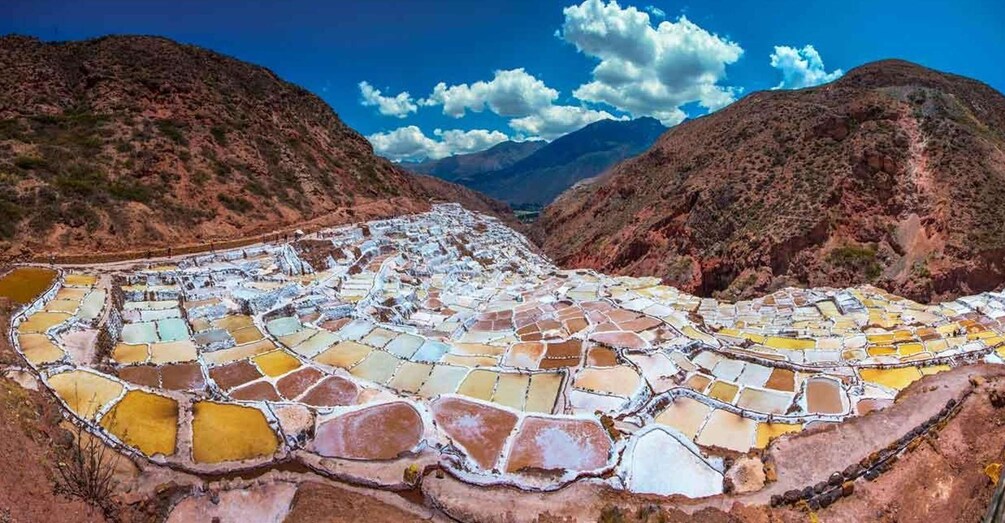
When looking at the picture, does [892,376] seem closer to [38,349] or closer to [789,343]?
[789,343]

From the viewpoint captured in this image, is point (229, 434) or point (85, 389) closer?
point (229, 434)

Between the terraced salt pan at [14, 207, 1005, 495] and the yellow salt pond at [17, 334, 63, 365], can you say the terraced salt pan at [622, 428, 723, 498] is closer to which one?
the terraced salt pan at [14, 207, 1005, 495]

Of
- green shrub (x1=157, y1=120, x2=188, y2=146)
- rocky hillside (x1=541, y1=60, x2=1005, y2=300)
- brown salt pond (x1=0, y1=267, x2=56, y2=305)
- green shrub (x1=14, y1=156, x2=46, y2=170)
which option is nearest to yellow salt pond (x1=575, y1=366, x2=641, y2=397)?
brown salt pond (x1=0, y1=267, x2=56, y2=305)

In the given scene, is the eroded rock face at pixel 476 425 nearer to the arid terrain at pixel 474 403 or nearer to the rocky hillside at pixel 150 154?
the arid terrain at pixel 474 403

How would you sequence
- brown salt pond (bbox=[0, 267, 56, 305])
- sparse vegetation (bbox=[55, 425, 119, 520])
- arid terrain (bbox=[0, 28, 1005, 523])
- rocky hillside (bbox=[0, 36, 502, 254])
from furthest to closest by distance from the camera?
rocky hillside (bbox=[0, 36, 502, 254])
brown salt pond (bbox=[0, 267, 56, 305])
arid terrain (bbox=[0, 28, 1005, 523])
sparse vegetation (bbox=[55, 425, 119, 520])

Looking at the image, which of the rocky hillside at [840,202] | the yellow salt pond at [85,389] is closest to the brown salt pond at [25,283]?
the yellow salt pond at [85,389]

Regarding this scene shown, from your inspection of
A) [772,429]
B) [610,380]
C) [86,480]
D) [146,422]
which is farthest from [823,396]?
[146,422]
